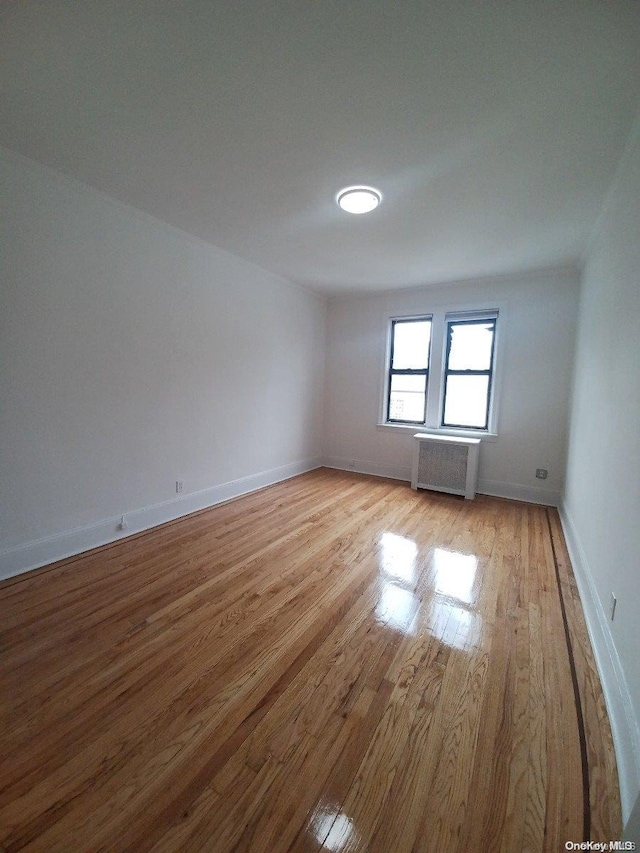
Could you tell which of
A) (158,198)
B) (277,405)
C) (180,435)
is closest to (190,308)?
(158,198)

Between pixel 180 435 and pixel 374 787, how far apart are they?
2.82m

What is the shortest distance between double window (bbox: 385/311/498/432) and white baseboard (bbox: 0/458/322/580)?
2380mm

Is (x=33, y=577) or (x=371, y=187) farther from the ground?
(x=371, y=187)

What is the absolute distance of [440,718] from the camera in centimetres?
132

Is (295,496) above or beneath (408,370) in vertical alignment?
beneath

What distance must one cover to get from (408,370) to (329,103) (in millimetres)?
3510

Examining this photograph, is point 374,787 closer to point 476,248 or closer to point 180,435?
point 180,435

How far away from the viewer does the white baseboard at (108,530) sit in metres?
2.20

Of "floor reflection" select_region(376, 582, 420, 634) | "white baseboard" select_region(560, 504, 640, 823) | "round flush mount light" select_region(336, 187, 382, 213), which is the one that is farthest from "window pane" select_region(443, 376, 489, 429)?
"floor reflection" select_region(376, 582, 420, 634)

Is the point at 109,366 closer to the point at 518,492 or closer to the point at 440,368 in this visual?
the point at 440,368

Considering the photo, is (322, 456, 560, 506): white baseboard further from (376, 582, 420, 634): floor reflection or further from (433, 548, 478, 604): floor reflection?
(376, 582, 420, 634): floor reflection

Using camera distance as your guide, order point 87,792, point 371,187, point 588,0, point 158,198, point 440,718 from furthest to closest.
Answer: point 158,198, point 371,187, point 440,718, point 588,0, point 87,792

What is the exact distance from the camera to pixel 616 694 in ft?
4.37

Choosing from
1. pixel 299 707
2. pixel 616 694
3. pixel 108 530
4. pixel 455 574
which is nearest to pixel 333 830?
pixel 299 707
